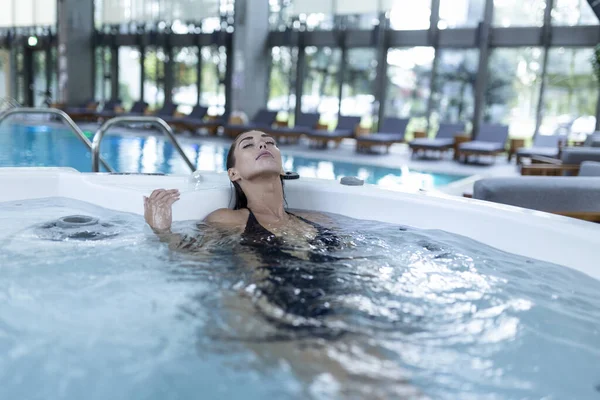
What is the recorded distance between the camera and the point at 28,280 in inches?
93.9

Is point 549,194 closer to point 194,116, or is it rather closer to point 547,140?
point 547,140

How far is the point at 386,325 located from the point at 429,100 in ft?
37.8

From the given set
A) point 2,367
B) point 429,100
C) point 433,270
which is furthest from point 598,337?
point 429,100

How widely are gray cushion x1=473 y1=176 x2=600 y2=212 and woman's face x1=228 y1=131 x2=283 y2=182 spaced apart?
3.89 ft

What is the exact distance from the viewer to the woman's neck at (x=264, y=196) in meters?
3.05

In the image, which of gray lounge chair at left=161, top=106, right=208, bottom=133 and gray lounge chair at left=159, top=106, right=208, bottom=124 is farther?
gray lounge chair at left=159, top=106, right=208, bottom=124

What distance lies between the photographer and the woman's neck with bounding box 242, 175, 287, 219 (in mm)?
3053

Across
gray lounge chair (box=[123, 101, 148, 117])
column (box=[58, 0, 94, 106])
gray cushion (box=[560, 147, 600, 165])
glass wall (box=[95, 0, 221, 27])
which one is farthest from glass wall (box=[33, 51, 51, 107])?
gray cushion (box=[560, 147, 600, 165])

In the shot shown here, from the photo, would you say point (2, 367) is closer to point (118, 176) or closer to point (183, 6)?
point (118, 176)

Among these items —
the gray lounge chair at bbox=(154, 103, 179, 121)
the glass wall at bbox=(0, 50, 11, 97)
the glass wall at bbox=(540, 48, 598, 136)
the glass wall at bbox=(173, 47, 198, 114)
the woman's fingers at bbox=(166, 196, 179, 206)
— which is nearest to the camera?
the woman's fingers at bbox=(166, 196, 179, 206)

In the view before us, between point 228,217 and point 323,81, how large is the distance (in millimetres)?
11655

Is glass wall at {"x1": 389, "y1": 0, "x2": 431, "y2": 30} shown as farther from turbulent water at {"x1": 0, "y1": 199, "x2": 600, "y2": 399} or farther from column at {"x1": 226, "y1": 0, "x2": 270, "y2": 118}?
turbulent water at {"x1": 0, "y1": 199, "x2": 600, "y2": 399}

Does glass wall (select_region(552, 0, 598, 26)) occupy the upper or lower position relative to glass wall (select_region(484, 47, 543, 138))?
upper

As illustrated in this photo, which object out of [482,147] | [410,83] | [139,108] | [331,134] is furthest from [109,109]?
[482,147]
